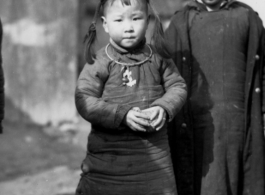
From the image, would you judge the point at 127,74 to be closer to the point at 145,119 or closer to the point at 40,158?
the point at 145,119

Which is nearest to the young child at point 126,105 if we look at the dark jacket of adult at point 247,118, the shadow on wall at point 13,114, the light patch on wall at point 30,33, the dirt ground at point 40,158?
the dark jacket of adult at point 247,118

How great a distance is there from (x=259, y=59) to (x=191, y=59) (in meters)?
0.48

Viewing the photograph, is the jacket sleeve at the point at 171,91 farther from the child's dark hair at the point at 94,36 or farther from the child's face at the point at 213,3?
the child's face at the point at 213,3

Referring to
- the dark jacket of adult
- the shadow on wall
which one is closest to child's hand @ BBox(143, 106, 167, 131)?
the dark jacket of adult

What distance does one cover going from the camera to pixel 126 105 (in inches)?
127

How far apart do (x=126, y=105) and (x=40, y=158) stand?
13.7 ft

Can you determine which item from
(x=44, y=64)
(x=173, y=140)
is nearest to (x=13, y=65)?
(x=44, y=64)

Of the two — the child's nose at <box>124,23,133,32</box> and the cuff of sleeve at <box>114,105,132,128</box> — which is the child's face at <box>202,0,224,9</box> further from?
the cuff of sleeve at <box>114,105,132,128</box>

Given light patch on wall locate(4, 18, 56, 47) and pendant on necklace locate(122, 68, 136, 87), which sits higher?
pendant on necklace locate(122, 68, 136, 87)

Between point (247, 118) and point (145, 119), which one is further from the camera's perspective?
point (247, 118)

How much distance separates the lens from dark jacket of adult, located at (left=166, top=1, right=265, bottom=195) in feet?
13.2

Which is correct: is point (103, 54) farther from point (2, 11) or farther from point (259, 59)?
point (2, 11)

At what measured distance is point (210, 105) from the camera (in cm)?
405

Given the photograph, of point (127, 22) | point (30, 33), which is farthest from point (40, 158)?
point (127, 22)
